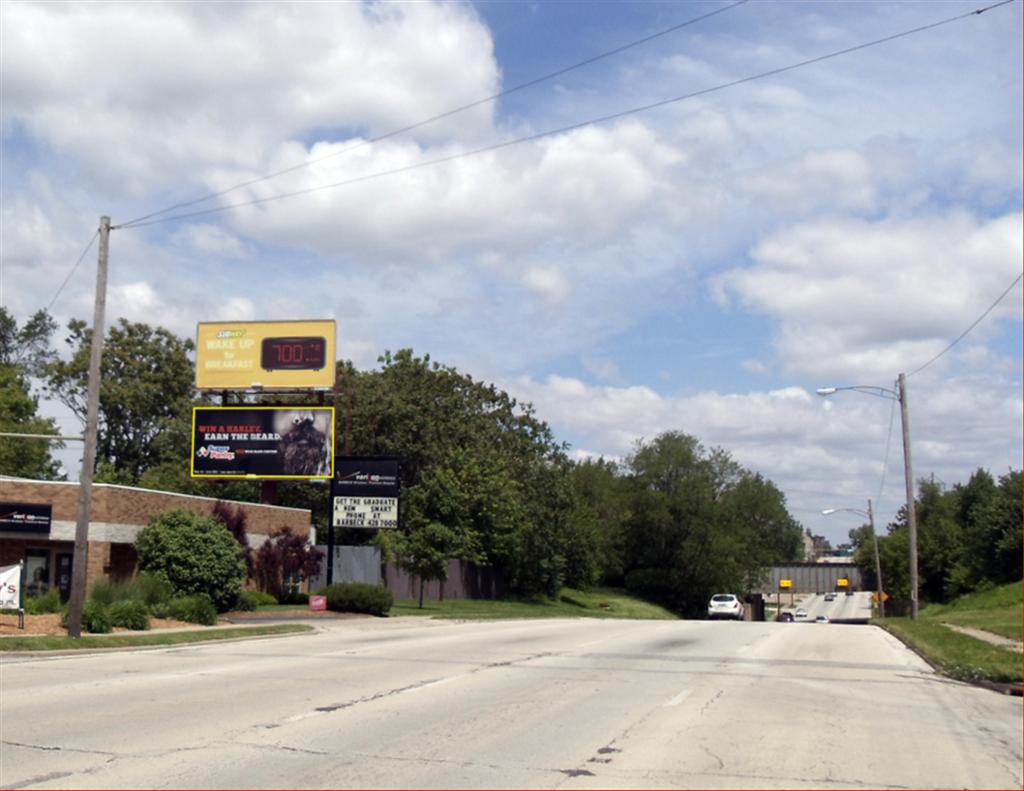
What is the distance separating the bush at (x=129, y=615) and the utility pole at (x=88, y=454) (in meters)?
2.13

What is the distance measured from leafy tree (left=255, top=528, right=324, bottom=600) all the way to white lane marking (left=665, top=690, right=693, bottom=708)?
29.1 m

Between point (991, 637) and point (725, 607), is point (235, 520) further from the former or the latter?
point (725, 607)

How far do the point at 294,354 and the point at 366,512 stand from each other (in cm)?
687

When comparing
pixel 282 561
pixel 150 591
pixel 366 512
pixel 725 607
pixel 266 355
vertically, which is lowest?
pixel 725 607

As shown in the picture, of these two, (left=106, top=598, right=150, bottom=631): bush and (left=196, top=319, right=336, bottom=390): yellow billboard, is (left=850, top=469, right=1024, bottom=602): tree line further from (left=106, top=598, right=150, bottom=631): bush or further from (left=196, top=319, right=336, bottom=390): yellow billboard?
(left=106, top=598, right=150, bottom=631): bush

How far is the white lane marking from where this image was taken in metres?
14.3

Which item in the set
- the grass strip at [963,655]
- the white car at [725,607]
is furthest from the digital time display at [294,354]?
the white car at [725,607]

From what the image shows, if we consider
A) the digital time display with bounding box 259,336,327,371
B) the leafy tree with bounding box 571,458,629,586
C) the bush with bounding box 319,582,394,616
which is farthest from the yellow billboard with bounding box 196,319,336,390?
the leafy tree with bounding box 571,458,629,586

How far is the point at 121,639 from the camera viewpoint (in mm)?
24016

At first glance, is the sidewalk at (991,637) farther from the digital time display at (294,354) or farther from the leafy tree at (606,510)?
the leafy tree at (606,510)

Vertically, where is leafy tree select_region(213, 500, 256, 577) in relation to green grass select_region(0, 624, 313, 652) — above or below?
above

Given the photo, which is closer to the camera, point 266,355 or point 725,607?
point 266,355

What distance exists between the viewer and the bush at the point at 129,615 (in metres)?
26.8

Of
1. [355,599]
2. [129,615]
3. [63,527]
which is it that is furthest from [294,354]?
[129,615]
